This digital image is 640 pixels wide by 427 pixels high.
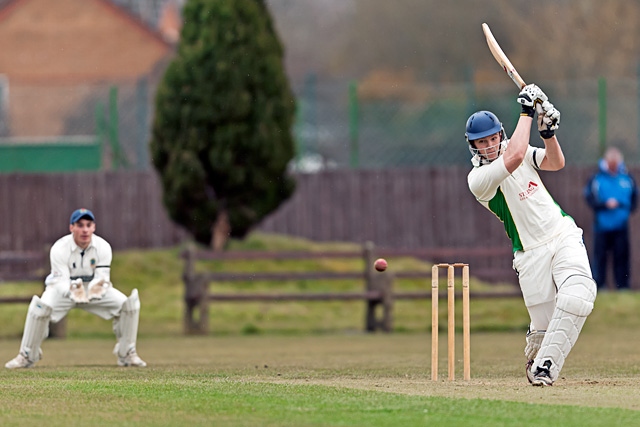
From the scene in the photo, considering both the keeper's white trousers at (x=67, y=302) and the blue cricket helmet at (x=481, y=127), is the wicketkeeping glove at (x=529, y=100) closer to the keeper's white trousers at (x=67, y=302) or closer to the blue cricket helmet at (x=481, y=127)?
the blue cricket helmet at (x=481, y=127)

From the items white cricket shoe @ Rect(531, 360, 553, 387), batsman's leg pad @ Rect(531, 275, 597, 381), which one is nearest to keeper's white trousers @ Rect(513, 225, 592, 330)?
batsman's leg pad @ Rect(531, 275, 597, 381)

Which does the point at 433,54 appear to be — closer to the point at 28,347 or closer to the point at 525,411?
the point at 28,347

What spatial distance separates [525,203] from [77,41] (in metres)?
36.6

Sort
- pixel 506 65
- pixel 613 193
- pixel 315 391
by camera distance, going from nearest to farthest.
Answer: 1. pixel 315 391
2. pixel 506 65
3. pixel 613 193

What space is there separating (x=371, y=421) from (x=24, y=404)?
2394mm

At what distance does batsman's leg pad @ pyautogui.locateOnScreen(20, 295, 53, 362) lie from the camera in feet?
40.8

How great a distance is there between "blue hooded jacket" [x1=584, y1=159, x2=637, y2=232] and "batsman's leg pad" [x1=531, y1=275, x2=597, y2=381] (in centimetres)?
1165

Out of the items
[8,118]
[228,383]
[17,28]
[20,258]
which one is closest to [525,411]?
[228,383]

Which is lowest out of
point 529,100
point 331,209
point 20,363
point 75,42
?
point 20,363

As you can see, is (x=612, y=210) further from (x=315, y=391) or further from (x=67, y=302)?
(x=315, y=391)

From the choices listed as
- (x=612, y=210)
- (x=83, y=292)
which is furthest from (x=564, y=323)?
(x=612, y=210)

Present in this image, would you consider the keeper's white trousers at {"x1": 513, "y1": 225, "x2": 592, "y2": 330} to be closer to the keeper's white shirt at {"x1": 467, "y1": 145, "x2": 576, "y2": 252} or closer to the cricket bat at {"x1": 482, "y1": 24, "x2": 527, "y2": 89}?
the keeper's white shirt at {"x1": 467, "y1": 145, "x2": 576, "y2": 252}

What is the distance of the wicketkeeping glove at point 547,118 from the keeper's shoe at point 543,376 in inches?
62.8

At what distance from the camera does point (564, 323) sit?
9367mm
